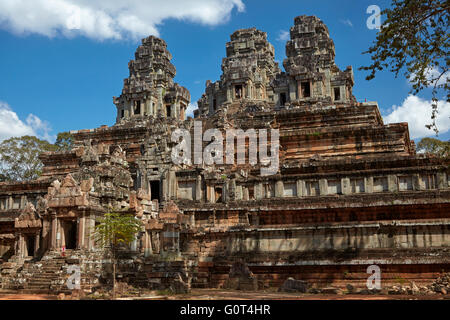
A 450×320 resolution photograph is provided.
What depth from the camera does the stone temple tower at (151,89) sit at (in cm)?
5953

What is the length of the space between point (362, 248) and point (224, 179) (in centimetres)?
1091

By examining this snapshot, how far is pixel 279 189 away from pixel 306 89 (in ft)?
72.0

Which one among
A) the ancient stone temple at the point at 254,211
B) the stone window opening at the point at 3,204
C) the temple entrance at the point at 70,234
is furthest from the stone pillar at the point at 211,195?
the stone window opening at the point at 3,204

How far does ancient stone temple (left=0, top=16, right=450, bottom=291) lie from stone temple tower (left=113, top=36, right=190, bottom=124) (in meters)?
15.8

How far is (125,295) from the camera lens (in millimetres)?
21375

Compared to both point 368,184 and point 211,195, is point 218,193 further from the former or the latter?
point 368,184

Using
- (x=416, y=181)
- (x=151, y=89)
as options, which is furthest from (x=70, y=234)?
(x=151, y=89)

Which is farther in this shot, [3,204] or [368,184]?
[3,204]

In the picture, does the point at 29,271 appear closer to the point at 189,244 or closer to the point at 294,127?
the point at 189,244

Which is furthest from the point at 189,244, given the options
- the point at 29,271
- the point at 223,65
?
the point at 223,65

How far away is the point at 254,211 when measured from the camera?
2869 centimetres

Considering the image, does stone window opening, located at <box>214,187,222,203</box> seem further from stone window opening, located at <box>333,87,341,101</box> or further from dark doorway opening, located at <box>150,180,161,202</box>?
stone window opening, located at <box>333,87,341,101</box>

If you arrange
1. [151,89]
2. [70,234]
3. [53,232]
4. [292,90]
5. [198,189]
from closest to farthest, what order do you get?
[53,232], [70,234], [198,189], [292,90], [151,89]

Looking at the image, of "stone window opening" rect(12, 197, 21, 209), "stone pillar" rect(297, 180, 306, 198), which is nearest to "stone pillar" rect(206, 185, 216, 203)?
"stone pillar" rect(297, 180, 306, 198)
